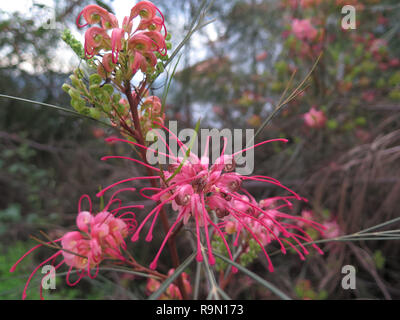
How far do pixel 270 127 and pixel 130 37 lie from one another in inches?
50.1

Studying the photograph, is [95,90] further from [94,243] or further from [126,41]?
[94,243]

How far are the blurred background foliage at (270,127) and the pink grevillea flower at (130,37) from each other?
0.56m

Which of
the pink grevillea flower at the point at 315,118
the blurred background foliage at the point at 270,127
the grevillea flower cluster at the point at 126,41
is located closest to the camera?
the grevillea flower cluster at the point at 126,41

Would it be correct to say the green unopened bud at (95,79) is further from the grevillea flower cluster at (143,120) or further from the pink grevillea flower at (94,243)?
the pink grevillea flower at (94,243)

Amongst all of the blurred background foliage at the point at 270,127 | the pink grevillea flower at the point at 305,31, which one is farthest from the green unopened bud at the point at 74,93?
the pink grevillea flower at the point at 305,31

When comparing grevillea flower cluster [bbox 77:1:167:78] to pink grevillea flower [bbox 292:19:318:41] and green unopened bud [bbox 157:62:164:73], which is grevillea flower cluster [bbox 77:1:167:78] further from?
pink grevillea flower [bbox 292:19:318:41]

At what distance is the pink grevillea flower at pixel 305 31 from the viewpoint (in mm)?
1515

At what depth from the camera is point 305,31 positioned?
5.03 feet

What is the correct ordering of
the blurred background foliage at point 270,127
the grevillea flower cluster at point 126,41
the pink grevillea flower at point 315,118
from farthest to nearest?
1. the pink grevillea flower at point 315,118
2. the blurred background foliage at point 270,127
3. the grevillea flower cluster at point 126,41

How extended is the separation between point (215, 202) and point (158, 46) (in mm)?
251

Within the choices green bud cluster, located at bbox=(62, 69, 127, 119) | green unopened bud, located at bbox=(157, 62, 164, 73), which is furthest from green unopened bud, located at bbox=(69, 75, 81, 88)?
green unopened bud, located at bbox=(157, 62, 164, 73)

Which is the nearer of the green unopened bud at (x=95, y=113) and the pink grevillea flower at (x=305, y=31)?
the green unopened bud at (x=95, y=113)
